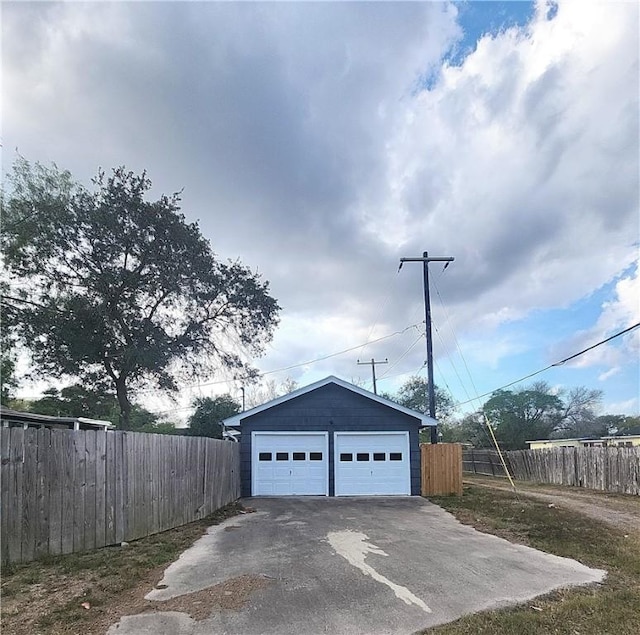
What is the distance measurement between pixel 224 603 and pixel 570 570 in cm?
432

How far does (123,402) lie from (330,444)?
11.9 metres

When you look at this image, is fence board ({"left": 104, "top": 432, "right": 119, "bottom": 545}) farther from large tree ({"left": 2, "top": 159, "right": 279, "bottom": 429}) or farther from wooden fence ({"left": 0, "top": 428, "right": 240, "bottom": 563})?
large tree ({"left": 2, "top": 159, "right": 279, "bottom": 429})

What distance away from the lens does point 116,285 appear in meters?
21.3

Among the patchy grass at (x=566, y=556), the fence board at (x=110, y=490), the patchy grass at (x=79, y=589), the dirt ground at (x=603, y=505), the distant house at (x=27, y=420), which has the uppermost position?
the distant house at (x=27, y=420)

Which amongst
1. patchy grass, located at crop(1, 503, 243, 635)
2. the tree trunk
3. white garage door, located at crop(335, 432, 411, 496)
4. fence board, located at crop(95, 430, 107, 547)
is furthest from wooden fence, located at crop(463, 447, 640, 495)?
the tree trunk

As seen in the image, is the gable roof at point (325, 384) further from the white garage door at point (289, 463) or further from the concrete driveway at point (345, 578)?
the concrete driveway at point (345, 578)

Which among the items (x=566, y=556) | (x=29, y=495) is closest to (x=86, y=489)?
(x=29, y=495)

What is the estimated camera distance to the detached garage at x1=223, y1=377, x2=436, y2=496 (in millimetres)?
15898

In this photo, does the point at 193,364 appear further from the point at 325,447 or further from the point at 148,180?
the point at 325,447

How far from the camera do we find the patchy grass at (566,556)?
14.0ft

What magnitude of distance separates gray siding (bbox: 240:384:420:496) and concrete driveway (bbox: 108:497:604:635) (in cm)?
657

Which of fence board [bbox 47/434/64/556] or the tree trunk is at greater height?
the tree trunk

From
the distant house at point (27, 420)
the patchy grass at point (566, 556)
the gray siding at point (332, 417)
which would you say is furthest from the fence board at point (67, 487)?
the gray siding at point (332, 417)

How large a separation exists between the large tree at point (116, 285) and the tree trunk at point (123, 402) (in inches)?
1.9
